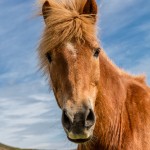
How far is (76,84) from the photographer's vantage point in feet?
24.4

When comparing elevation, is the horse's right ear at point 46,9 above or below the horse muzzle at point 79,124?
above

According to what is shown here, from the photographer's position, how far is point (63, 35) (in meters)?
8.08

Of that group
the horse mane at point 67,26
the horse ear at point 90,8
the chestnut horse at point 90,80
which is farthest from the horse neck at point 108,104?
the horse ear at point 90,8

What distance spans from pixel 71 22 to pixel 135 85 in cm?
228

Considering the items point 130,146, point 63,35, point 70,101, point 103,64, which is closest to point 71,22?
point 63,35

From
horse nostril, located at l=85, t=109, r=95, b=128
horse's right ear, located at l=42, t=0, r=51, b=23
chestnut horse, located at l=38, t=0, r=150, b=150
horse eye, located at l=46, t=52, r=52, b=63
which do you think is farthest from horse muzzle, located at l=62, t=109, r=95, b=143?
horse's right ear, located at l=42, t=0, r=51, b=23

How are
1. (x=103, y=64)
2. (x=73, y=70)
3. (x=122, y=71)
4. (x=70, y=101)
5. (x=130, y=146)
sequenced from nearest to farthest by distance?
(x=70, y=101) → (x=73, y=70) → (x=130, y=146) → (x=103, y=64) → (x=122, y=71)

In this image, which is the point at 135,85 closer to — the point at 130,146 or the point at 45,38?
the point at 130,146

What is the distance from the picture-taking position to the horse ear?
8734 mm

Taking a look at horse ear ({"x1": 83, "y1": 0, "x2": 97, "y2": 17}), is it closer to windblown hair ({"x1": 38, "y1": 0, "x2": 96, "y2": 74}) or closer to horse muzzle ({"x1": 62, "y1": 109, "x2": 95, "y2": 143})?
windblown hair ({"x1": 38, "y1": 0, "x2": 96, "y2": 74})

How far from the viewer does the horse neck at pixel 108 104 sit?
8.27m

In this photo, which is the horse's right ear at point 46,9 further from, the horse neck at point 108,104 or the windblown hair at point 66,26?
the horse neck at point 108,104

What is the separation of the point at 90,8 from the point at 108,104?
2205 mm

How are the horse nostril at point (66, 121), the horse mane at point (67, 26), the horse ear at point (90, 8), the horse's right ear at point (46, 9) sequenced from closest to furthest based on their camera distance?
the horse nostril at point (66, 121)
the horse mane at point (67, 26)
the horse ear at point (90, 8)
the horse's right ear at point (46, 9)
